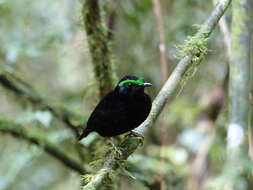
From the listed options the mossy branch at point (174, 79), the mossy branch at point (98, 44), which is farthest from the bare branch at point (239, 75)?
the mossy branch at point (98, 44)

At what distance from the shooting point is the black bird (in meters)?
3.16

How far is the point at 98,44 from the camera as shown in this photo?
155 inches

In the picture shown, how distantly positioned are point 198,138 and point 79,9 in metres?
2.04

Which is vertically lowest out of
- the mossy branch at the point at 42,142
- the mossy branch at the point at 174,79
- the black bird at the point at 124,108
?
the mossy branch at the point at 42,142

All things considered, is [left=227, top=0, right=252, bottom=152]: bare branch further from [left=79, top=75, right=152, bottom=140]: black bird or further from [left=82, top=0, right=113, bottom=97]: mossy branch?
[left=82, top=0, right=113, bottom=97]: mossy branch

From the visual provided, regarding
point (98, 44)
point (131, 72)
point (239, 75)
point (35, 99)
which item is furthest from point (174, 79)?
point (131, 72)

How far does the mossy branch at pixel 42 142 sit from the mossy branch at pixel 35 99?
28cm

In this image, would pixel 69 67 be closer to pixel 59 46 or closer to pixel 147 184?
pixel 59 46

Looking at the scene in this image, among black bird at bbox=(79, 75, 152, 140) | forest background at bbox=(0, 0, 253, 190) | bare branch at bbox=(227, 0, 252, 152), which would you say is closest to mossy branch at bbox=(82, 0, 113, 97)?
forest background at bbox=(0, 0, 253, 190)

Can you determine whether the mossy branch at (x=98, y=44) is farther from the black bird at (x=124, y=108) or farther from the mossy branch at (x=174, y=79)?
the mossy branch at (x=174, y=79)

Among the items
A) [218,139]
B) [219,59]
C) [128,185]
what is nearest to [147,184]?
[218,139]

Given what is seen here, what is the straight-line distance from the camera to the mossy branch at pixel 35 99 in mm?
4691

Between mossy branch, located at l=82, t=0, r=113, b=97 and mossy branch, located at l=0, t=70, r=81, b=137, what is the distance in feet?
2.25

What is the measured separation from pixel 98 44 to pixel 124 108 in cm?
88
